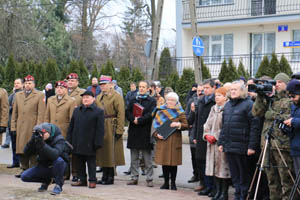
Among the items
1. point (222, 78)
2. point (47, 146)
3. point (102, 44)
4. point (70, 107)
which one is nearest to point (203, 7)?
point (222, 78)

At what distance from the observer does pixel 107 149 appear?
10.0m

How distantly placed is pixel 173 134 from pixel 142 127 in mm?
843

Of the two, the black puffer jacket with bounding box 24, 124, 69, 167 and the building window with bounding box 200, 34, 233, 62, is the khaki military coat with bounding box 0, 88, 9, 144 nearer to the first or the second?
the black puffer jacket with bounding box 24, 124, 69, 167

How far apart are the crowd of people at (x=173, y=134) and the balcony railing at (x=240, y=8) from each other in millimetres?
14835

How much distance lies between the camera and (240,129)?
796cm

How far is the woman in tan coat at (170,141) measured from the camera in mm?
9289

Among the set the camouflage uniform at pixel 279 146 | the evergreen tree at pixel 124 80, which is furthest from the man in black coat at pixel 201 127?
the evergreen tree at pixel 124 80

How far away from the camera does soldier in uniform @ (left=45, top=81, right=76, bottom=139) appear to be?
1027cm

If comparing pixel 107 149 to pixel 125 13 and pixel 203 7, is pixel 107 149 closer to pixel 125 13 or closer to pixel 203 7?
pixel 203 7

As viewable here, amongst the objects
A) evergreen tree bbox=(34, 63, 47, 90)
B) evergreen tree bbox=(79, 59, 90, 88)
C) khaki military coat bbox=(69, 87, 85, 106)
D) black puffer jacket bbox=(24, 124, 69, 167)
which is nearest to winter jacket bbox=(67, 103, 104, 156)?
black puffer jacket bbox=(24, 124, 69, 167)

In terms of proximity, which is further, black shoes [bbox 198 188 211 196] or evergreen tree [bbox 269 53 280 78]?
evergreen tree [bbox 269 53 280 78]

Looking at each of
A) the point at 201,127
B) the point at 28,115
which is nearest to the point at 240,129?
the point at 201,127

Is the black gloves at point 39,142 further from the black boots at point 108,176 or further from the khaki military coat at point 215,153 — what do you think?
the khaki military coat at point 215,153

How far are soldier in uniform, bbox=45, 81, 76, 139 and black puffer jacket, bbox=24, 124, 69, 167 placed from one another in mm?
1349
